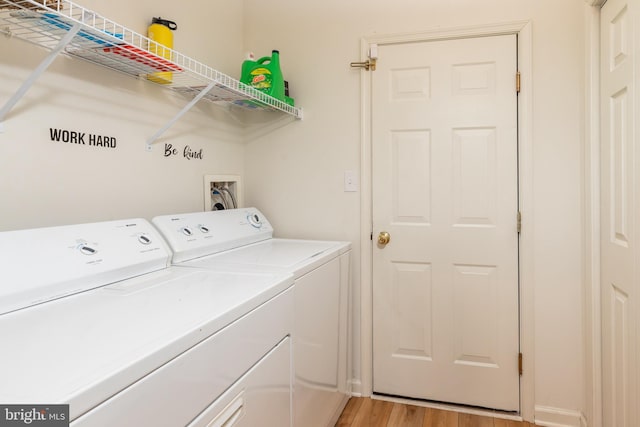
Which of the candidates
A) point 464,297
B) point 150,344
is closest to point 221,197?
point 464,297

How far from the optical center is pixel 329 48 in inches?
93.2

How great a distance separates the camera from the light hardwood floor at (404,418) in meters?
2.10

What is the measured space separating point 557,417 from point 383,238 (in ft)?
4.10

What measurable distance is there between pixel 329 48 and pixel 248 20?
56 cm

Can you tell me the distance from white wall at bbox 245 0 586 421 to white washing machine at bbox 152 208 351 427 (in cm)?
27

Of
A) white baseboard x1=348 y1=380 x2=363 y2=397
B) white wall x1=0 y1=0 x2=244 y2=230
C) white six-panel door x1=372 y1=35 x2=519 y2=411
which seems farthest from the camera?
white baseboard x1=348 y1=380 x2=363 y2=397

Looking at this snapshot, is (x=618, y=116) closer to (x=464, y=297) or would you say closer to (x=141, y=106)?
(x=464, y=297)

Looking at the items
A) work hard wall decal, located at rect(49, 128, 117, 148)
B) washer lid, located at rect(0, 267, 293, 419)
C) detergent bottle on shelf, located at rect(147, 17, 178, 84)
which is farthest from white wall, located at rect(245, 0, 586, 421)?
washer lid, located at rect(0, 267, 293, 419)

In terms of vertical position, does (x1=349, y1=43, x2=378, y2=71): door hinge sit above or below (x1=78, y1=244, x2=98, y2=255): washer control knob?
above

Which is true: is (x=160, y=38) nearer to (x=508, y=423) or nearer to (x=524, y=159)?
(x=524, y=159)

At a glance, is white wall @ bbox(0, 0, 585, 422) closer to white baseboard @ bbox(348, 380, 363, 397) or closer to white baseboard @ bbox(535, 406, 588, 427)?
white baseboard @ bbox(535, 406, 588, 427)

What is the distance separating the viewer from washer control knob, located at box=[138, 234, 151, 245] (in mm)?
1440

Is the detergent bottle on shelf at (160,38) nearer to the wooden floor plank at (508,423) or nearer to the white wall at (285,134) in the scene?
the white wall at (285,134)

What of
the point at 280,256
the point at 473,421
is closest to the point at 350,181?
the point at 280,256
